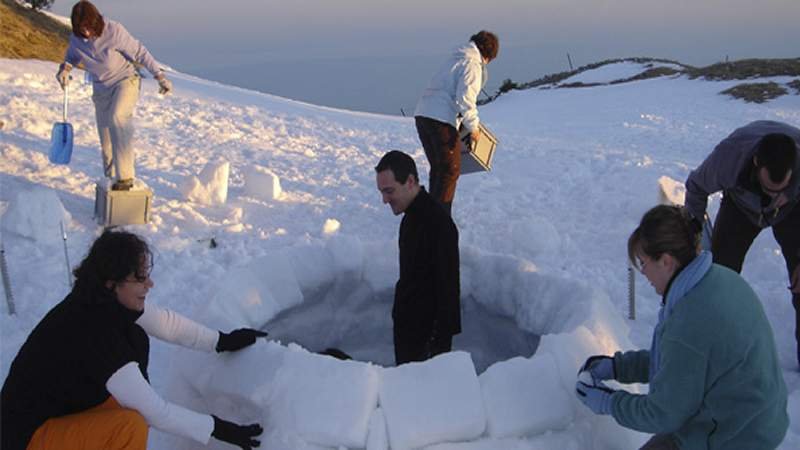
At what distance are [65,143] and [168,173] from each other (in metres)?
1.22

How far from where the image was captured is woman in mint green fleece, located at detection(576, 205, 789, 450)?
6.30 ft

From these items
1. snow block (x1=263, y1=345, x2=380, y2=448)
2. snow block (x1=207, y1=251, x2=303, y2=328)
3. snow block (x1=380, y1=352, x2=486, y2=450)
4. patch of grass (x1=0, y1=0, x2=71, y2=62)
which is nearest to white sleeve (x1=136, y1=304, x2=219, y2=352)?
snow block (x1=207, y1=251, x2=303, y2=328)

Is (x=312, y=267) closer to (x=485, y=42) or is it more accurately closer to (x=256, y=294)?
(x=256, y=294)

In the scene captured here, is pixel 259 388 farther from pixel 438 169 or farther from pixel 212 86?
pixel 212 86

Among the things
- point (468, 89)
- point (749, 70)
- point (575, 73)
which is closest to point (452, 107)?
point (468, 89)

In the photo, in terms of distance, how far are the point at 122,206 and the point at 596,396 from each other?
418 centimetres

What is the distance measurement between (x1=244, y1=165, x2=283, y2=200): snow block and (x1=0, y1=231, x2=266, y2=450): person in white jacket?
4.20 metres

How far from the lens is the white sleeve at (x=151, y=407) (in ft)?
7.11

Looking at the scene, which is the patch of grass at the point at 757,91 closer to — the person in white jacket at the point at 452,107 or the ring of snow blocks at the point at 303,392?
the person in white jacket at the point at 452,107

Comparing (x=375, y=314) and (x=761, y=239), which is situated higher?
(x=375, y=314)

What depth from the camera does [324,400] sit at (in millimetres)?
2215

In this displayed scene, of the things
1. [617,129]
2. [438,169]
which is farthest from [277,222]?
[617,129]

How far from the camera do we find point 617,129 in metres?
11.1

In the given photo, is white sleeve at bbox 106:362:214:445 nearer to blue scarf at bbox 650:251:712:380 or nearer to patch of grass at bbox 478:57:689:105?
blue scarf at bbox 650:251:712:380
